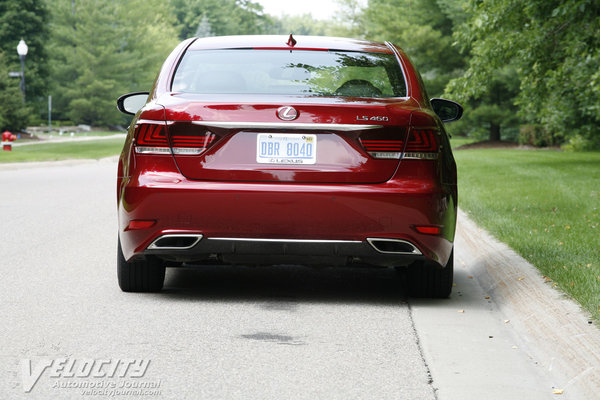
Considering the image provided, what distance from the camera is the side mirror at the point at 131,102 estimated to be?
7125mm

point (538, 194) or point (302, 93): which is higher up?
point (302, 93)

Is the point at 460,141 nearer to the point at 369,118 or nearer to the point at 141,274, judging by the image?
the point at 141,274

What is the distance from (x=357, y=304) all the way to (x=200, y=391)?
2.32m

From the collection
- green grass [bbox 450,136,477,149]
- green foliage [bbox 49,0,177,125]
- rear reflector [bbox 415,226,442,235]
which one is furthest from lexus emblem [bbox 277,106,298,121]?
green foliage [bbox 49,0,177,125]

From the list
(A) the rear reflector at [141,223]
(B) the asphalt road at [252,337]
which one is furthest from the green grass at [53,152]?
(A) the rear reflector at [141,223]

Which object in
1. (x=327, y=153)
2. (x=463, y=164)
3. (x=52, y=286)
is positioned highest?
(x=327, y=153)

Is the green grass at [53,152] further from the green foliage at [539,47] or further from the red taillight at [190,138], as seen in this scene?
the red taillight at [190,138]

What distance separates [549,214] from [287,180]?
20.9 ft

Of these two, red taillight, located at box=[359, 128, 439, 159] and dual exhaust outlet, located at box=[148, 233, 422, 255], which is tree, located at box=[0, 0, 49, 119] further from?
red taillight, located at box=[359, 128, 439, 159]

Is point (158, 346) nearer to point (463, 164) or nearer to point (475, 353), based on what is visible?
point (475, 353)

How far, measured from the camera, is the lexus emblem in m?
5.73

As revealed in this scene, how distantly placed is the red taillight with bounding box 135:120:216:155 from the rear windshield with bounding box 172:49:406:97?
0.41m

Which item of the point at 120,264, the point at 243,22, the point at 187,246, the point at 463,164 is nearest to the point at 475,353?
the point at 187,246

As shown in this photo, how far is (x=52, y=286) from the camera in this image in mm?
6789
